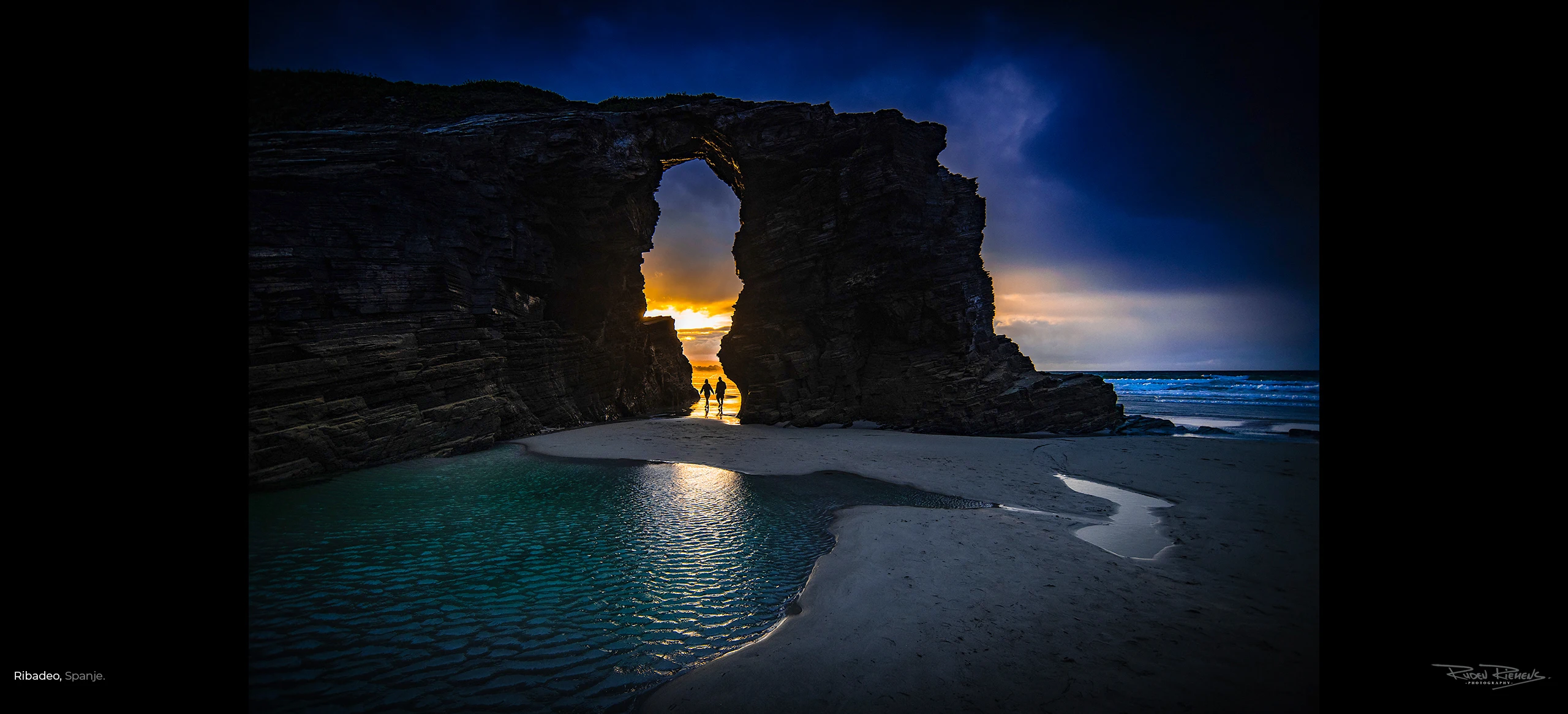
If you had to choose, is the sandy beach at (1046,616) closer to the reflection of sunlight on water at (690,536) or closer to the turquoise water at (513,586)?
the turquoise water at (513,586)

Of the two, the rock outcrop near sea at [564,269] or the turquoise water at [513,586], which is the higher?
the rock outcrop near sea at [564,269]

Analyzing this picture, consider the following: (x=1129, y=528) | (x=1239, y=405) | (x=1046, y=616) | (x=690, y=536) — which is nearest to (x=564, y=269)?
(x=690, y=536)

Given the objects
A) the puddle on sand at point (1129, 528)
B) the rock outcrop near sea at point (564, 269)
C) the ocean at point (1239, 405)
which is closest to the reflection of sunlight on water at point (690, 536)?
the puddle on sand at point (1129, 528)

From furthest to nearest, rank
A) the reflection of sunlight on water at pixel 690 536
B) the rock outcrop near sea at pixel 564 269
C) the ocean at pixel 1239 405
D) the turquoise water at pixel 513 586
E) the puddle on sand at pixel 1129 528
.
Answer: the ocean at pixel 1239 405 < the rock outcrop near sea at pixel 564 269 < the puddle on sand at pixel 1129 528 < the reflection of sunlight on water at pixel 690 536 < the turquoise water at pixel 513 586

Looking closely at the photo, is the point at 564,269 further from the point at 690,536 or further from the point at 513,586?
the point at 513,586

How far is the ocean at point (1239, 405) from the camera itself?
19109 millimetres

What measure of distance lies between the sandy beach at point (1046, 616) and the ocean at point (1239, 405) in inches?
500

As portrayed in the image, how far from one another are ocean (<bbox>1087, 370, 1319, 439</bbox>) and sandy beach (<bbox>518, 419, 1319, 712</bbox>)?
1270 cm

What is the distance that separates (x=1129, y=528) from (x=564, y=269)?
2532 centimetres

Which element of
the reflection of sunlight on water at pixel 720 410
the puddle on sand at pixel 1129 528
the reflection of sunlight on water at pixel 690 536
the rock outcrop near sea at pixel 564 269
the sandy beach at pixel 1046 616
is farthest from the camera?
Answer: the reflection of sunlight on water at pixel 720 410

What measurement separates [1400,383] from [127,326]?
6.44m

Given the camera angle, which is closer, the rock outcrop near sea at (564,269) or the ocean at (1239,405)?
the rock outcrop near sea at (564,269)

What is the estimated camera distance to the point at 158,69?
207 cm

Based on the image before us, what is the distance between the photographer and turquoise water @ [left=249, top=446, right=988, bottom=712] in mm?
3779
